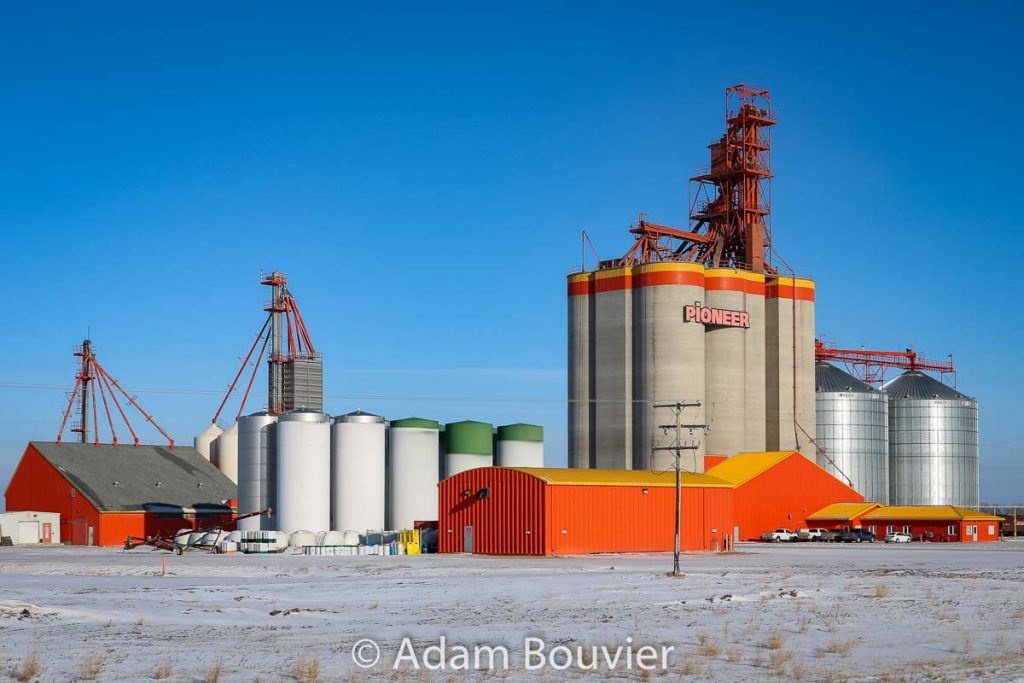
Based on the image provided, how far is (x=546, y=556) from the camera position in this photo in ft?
231

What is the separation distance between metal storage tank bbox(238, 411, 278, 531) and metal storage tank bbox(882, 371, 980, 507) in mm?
70282

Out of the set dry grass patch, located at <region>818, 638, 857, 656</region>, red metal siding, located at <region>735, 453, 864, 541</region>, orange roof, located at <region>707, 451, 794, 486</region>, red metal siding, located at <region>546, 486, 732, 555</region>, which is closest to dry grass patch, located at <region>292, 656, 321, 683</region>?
dry grass patch, located at <region>818, 638, 857, 656</region>

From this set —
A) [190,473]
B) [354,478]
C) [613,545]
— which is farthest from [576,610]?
[190,473]

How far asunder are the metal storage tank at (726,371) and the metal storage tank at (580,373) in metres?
10.4

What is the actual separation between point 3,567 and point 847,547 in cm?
5524

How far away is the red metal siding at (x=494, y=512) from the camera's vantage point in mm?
72125

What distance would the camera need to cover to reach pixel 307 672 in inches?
916

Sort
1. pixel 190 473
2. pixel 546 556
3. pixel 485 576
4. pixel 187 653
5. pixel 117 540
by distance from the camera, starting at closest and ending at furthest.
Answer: pixel 187 653 → pixel 485 576 → pixel 546 556 → pixel 117 540 → pixel 190 473

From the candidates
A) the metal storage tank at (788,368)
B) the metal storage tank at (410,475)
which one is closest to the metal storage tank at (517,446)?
the metal storage tank at (410,475)

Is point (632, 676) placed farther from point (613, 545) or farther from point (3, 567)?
point (613, 545)

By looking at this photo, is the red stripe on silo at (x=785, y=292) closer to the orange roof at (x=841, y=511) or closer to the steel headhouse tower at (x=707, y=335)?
the steel headhouse tower at (x=707, y=335)

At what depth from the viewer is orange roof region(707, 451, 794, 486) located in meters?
97.6

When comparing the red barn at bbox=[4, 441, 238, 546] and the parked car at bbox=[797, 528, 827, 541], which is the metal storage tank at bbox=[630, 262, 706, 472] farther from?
the red barn at bbox=[4, 441, 238, 546]

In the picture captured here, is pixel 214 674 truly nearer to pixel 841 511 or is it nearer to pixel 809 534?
pixel 809 534
